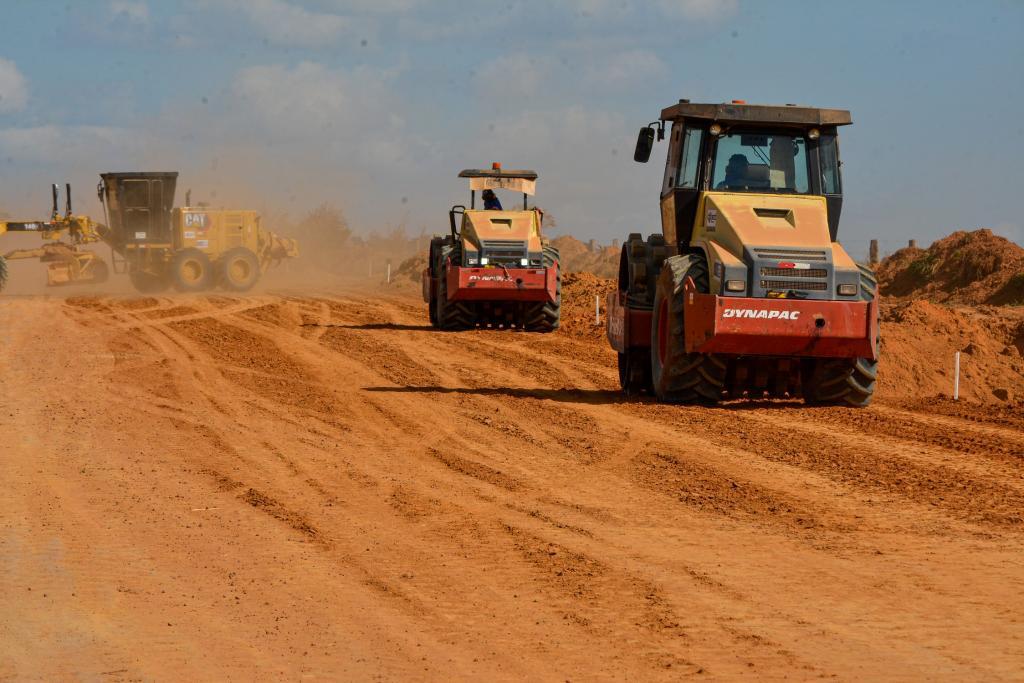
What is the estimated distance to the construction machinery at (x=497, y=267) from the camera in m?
22.2

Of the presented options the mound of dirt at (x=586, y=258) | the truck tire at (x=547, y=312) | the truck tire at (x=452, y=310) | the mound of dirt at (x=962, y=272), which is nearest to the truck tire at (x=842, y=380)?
the truck tire at (x=547, y=312)

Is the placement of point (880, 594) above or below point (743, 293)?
below

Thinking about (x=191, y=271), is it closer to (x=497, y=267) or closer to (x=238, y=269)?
(x=238, y=269)

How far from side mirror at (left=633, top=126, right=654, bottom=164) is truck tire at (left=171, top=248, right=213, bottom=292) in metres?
26.8

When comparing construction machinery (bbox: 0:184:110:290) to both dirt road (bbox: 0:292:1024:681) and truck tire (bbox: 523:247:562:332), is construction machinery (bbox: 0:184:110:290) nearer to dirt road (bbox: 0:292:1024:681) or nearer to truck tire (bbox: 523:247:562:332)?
truck tire (bbox: 523:247:562:332)

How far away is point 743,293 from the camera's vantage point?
1212 centimetres

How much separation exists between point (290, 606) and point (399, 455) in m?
4.25

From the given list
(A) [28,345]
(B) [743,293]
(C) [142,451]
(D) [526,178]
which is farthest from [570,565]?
(D) [526,178]

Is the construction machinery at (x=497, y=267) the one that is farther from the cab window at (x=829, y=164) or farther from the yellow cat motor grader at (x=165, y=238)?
the yellow cat motor grader at (x=165, y=238)

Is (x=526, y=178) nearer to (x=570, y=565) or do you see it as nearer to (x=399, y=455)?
(x=399, y=455)

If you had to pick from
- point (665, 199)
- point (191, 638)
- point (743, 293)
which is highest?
point (665, 199)

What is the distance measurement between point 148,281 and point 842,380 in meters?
29.3

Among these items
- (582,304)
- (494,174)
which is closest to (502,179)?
(494,174)

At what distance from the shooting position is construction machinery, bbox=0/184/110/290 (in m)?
37.7
